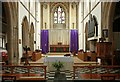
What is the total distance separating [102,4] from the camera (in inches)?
709

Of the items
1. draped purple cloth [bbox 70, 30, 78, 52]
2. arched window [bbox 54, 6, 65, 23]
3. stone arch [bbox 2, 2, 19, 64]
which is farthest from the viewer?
arched window [bbox 54, 6, 65, 23]

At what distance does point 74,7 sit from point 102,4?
16659 millimetres

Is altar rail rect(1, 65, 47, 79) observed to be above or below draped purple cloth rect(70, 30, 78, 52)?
below

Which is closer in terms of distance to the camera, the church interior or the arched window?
the church interior

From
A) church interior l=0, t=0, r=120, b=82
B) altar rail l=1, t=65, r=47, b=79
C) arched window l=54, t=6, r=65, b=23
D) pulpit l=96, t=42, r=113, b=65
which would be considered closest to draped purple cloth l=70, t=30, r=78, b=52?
church interior l=0, t=0, r=120, b=82

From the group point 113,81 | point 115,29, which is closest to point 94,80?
Answer: point 113,81

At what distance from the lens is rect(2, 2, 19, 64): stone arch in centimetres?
1656


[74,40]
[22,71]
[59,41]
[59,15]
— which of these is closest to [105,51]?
[22,71]

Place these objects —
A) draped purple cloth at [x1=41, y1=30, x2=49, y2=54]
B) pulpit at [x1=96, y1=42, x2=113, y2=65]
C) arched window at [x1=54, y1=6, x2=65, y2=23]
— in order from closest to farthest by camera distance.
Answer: pulpit at [x1=96, y1=42, x2=113, y2=65]
draped purple cloth at [x1=41, y1=30, x2=49, y2=54]
arched window at [x1=54, y1=6, x2=65, y2=23]

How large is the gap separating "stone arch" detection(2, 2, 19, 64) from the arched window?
17705 mm

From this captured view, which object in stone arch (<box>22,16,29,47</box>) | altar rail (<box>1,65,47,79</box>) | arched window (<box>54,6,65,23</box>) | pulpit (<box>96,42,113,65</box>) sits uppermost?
arched window (<box>54,6,65,23</box>)

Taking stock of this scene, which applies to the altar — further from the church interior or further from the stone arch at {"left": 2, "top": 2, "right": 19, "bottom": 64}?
the stone arch at {"left": 2, "top": 2, "right": 19, "bottom": 64}

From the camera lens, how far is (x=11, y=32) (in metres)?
16.7

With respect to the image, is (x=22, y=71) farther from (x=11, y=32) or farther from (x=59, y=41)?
(x=59, y=41)
